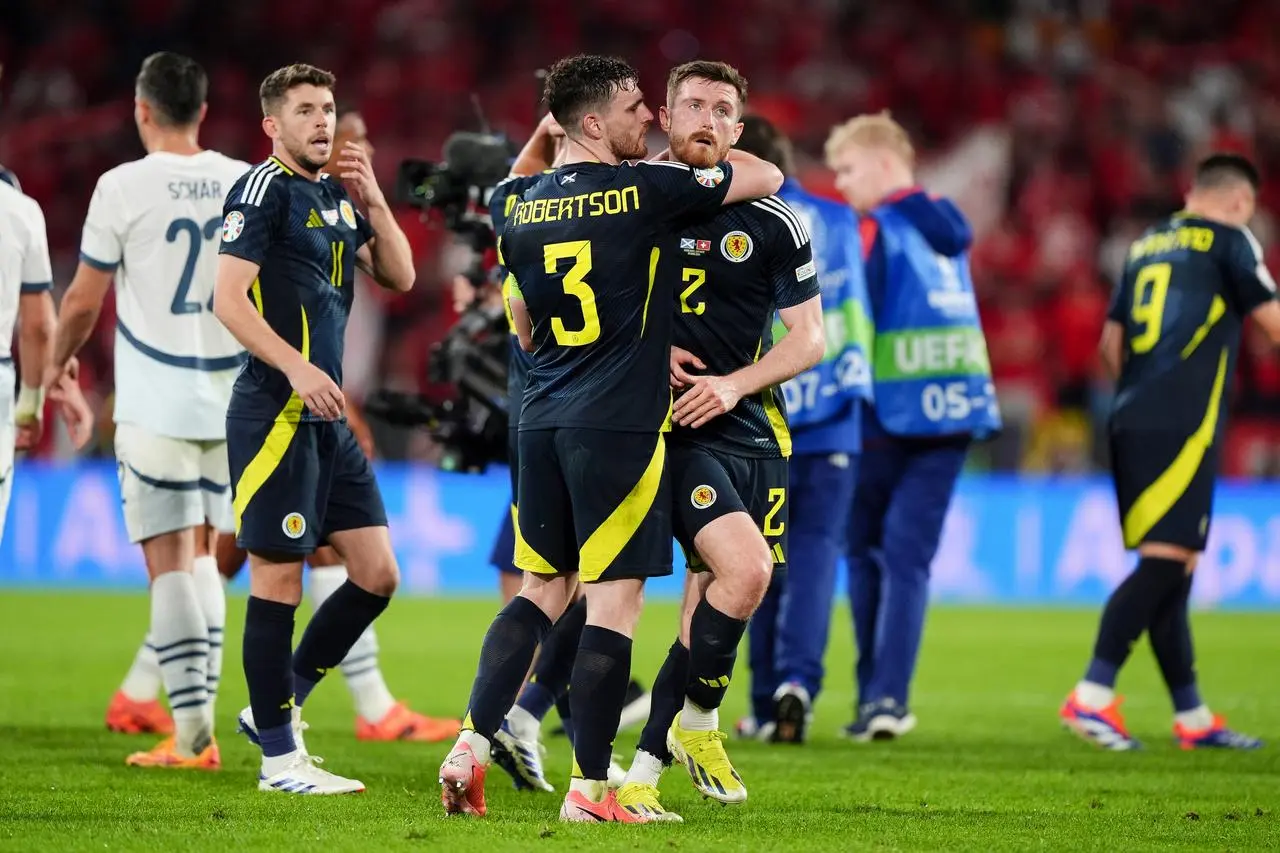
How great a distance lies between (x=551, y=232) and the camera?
4.71 metres

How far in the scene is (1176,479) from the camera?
7.25 m

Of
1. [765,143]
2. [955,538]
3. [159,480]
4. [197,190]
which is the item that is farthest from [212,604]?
[955,538]

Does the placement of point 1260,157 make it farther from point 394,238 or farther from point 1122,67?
point 394,238

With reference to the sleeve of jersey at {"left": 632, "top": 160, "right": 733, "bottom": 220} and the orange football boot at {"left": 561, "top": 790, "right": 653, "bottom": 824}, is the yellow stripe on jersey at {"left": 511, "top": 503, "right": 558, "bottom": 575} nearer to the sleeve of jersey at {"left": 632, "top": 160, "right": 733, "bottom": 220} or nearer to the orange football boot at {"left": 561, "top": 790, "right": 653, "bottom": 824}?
the orange football boot at {"left": 561, "top": 790, "right": 653, "bottom": 824}

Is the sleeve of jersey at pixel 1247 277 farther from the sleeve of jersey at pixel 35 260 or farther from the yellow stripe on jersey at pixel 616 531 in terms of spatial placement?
the sleeve of jersey at pixel 35 260

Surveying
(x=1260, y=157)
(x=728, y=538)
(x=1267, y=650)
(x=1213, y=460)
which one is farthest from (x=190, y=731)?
(x=1260, y=157)

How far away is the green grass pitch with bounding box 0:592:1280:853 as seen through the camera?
14.6 ft

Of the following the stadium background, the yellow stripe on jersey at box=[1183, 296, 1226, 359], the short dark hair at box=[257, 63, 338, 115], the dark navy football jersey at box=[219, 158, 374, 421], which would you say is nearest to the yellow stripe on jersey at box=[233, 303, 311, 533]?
the dark navy football jersey at box=[219, 158, 374, 421]

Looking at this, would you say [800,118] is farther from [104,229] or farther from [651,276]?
[651,276]

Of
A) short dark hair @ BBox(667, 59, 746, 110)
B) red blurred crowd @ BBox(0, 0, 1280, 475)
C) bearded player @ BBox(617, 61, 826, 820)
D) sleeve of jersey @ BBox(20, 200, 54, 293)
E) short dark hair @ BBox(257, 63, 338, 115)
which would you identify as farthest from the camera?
red blurred crowd @ BBox(0, 0, 1280, 475)

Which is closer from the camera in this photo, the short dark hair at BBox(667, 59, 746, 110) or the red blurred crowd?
the short dark hair at BBox(667, 59, 746, 110)

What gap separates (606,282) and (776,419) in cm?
78

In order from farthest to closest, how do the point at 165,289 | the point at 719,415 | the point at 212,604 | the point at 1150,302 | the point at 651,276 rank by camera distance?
1. the point at 1150,302
2. the point at 212,604
3. the point at 165,289
4. the point at 719,415
5. the point at 651,276

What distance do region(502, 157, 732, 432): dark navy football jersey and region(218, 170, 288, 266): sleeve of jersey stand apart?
0.92m
